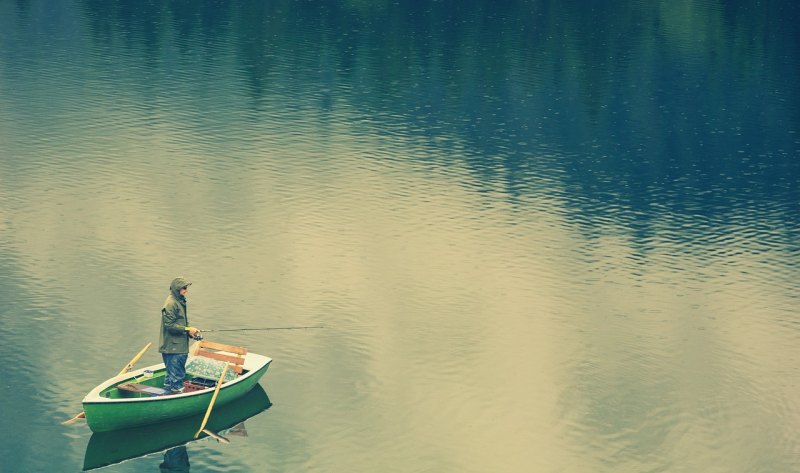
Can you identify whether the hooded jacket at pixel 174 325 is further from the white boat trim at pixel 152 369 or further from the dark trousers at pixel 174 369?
the white boat trim at pixel 152 369

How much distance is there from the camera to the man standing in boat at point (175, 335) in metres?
41.7

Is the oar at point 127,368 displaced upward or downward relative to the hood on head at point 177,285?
downward

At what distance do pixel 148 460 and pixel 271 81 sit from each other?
58160mm

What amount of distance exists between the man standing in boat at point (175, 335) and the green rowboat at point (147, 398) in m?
0.65

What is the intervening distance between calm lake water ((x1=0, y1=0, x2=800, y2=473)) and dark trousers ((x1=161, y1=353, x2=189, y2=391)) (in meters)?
2.27

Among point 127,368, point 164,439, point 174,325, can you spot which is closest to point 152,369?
point 127,368

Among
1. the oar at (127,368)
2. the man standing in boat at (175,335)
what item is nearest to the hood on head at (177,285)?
the man standing in boat at (175,335)

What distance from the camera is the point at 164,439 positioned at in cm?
4125

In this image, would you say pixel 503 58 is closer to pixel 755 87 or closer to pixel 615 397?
pixel 755 87

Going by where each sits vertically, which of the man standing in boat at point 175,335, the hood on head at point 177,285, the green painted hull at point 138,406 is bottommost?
the green painted hull at point 138,406

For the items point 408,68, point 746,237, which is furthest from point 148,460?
point 408,68

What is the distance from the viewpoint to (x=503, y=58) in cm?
10619

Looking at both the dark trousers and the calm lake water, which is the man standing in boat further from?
the calm lake water

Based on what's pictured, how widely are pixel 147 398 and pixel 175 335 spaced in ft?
7.93
